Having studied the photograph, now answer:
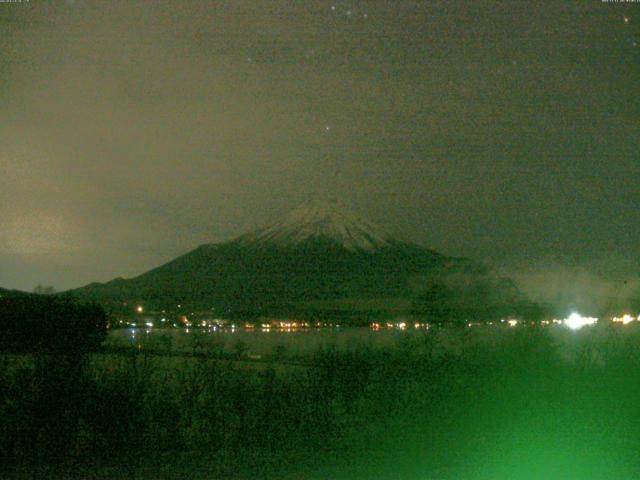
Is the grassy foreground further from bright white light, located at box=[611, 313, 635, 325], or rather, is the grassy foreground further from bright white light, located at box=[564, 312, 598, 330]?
bright white light, located at box=[611, 313, 635, 325]

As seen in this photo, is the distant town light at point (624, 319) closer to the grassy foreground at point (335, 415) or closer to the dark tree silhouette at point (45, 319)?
the grassy foreground at point (335, 415)

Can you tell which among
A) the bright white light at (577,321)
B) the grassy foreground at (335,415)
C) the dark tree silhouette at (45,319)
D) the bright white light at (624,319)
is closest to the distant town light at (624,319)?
the bright white light at (624,319)

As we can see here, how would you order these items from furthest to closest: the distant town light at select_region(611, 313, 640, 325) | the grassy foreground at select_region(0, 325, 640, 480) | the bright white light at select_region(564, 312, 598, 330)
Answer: the distant town light at select_region(611, 313, 640, 325) → the bright white light at select_region(564, 312, 598, 330) → the grassy foreground at select_region(0, 325, 640, 480)

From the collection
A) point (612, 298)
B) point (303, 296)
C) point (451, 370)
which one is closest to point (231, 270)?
point (303, 296)

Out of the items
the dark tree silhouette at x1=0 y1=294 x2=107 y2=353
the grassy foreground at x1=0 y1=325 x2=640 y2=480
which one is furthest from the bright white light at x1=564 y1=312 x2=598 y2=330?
the dark tree silhouette at x1=0 y1=294 x2=107 y2=353

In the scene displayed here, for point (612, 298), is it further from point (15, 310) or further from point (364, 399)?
point (15, 310)

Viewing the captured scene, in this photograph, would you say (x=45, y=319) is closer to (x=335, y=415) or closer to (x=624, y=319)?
(x=335, y=415)
